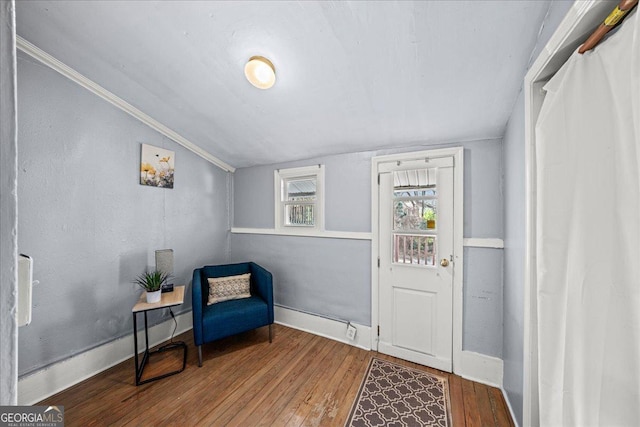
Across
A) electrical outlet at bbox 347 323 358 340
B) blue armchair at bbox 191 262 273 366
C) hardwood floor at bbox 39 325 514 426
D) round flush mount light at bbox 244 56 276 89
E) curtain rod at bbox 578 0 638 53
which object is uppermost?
round flush mount light at bbox 244 56 276 89

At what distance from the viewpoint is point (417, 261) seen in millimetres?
2148

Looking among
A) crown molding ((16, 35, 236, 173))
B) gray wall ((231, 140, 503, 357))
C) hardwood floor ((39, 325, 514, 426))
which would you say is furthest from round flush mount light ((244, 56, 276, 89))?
hardwood floor ((39, 325, 514, 426))

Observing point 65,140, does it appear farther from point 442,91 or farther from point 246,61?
point 442,91

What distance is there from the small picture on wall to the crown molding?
20 cm

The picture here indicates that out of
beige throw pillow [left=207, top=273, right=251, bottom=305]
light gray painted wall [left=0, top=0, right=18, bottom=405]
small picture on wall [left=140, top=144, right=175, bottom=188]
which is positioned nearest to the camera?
light gray painted wall [left=0, top=0, right=18, bottom=405]

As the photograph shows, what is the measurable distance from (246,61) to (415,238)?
1.96 meters

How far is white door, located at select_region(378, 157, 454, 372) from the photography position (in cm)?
203

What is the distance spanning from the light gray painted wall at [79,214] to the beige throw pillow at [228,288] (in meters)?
0.61

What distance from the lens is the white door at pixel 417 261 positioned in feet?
6.66

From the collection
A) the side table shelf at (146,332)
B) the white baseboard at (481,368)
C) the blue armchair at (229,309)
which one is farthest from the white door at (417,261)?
the side table shelf at (146,332)

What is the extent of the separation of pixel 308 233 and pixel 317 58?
69.4 inches

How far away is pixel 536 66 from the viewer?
1070 millimetres

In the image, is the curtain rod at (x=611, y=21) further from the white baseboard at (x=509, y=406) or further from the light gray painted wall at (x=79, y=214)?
the light gray painted wall at (x=79, y=214)

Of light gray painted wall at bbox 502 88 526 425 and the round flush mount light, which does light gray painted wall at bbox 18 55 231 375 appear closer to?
the round flush mount light
